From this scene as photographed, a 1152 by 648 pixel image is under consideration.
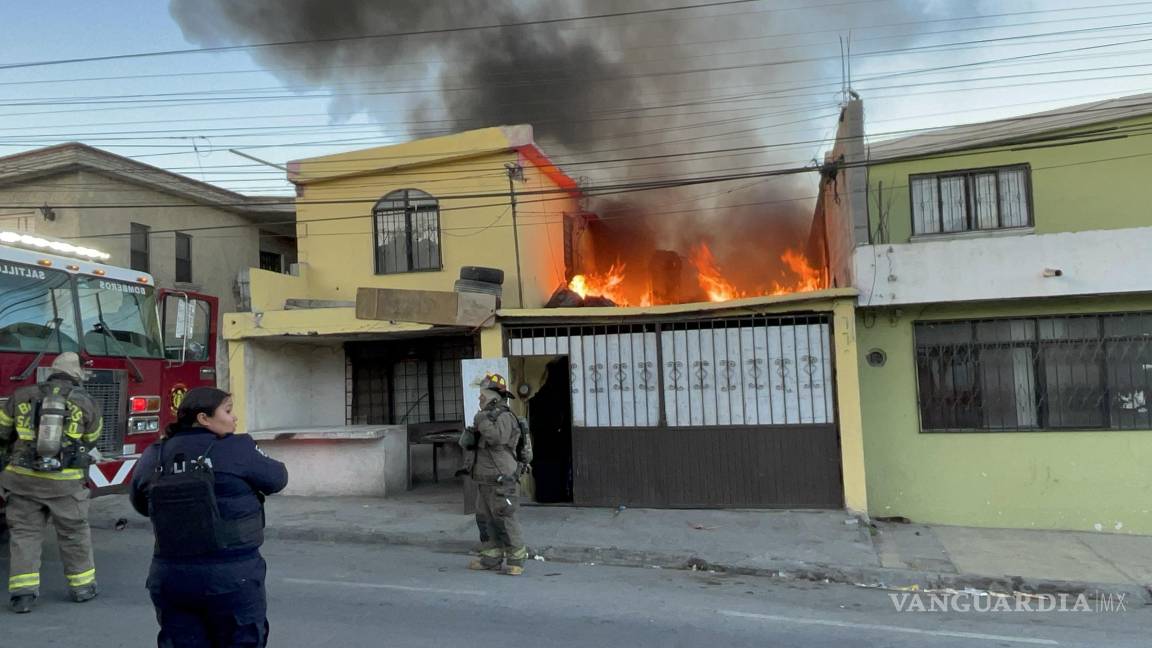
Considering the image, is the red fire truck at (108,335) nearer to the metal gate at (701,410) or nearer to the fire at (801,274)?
the metal gate at (701,410)

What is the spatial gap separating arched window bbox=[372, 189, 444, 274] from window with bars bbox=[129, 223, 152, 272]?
276 inches

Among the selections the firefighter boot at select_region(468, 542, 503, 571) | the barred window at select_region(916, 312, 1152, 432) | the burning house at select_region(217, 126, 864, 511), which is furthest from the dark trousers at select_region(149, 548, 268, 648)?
the barred window at select_region(916, 312, 1152, 432)

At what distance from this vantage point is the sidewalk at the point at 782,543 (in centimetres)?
661

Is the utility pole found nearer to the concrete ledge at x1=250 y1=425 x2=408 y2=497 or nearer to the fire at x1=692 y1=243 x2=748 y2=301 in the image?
the concrete ledge at x1=250 y1=425 x2=408 y2=497

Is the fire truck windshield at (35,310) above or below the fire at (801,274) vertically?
below

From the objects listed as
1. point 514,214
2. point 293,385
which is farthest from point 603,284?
point 293,385

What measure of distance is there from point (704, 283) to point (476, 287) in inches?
226

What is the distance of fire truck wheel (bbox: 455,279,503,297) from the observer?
31.2 ft

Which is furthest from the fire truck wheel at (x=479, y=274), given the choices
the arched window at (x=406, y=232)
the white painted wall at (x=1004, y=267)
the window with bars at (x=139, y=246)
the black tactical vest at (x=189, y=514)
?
the window with bars at (x=139, y=246)

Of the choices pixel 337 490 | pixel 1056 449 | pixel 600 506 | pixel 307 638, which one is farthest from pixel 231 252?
pixel 1056 449

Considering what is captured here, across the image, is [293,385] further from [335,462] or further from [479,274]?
[479,274]

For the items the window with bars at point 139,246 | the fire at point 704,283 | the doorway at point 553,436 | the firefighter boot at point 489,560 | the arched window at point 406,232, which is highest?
the window with bars at point 139,246

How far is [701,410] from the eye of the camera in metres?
9.13

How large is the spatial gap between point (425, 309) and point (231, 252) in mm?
11327
